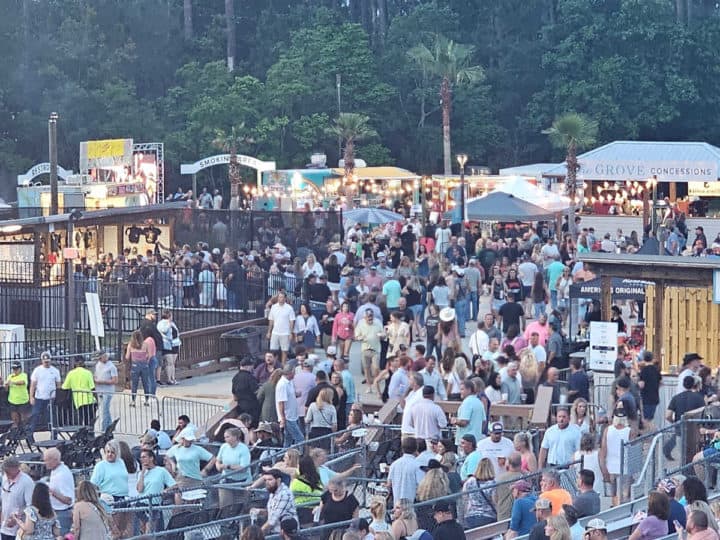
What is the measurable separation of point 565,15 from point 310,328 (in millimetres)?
A: 50442

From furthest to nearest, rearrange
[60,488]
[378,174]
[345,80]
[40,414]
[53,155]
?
[345,80] < [378,174] < [53,155] < [40,414] < [60,488]

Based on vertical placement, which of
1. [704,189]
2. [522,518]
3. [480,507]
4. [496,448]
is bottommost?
[480,507]

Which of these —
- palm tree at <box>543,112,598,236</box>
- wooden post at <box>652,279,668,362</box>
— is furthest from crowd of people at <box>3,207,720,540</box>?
palm tree at <box>543,112,598,236</box>

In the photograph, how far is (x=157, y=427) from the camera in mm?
17766

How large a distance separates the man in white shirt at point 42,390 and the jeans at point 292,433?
3716 mm

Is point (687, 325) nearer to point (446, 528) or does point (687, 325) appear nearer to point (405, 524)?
point (446, 528)

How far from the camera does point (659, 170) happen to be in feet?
179

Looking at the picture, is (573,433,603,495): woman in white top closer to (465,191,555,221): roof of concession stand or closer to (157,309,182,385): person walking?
(157,309,182,385): person walking

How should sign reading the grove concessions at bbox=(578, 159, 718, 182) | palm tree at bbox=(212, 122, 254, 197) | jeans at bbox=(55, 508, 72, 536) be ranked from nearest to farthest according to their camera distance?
1. jeans at bbox=(55, 508, 72, 536)
2. sign reading the grove concessions at bbox=(578, 159, 718, 182)
3. palm tree at bbox=(212, 122, 254, 197)

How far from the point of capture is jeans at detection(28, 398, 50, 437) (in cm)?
2141

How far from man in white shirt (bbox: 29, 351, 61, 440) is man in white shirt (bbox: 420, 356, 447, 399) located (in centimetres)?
501

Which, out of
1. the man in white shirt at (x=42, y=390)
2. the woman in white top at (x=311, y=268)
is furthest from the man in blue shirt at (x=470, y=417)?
the woman in white top at (x=311, y=268)

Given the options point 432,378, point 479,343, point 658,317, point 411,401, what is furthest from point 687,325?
point 411,401

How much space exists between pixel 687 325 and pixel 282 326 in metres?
6.41
